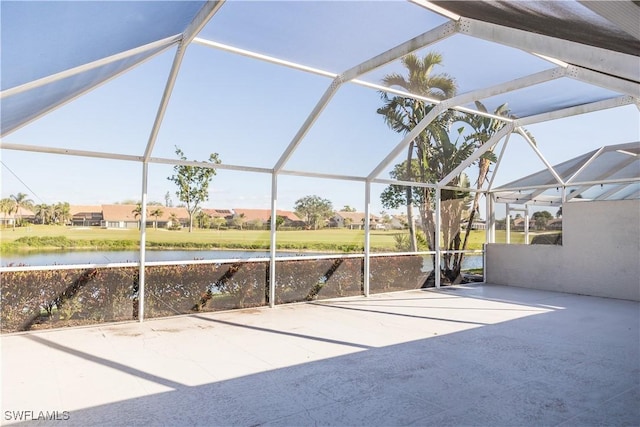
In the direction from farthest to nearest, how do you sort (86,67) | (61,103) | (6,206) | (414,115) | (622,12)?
(414,115), (6,206), (61,103), (86,67), (622,12)

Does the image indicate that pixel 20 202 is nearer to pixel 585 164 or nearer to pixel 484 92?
pixel 484 92

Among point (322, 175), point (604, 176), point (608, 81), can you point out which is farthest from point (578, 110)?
point (322, 175)

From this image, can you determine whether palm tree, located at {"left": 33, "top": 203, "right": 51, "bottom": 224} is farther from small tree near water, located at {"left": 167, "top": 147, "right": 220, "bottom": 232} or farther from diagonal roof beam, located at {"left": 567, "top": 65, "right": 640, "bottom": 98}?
diagonal roof beam, located at {"left": 567, "top": 65, "right": 640, "bottom": 98}

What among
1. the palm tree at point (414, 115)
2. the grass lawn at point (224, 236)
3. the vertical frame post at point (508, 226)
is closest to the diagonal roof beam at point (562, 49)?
the palm tree at point (414, 115)

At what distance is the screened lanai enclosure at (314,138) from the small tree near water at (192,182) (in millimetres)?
88

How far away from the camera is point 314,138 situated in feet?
24.5

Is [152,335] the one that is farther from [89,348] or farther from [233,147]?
[233,147]

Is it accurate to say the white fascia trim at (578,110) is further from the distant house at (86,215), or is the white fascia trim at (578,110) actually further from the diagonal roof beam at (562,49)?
the distant house at (86,215)

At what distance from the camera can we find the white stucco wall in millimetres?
8391

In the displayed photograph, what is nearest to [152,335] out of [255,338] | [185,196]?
[255,338]

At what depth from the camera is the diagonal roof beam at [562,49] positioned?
8.89 ft

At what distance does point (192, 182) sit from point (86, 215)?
157 cm

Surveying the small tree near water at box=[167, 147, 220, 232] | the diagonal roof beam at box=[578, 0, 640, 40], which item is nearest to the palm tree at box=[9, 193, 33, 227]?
the small tree near water at box=[167, 147, 220, 232]

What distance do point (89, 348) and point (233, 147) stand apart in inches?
145
